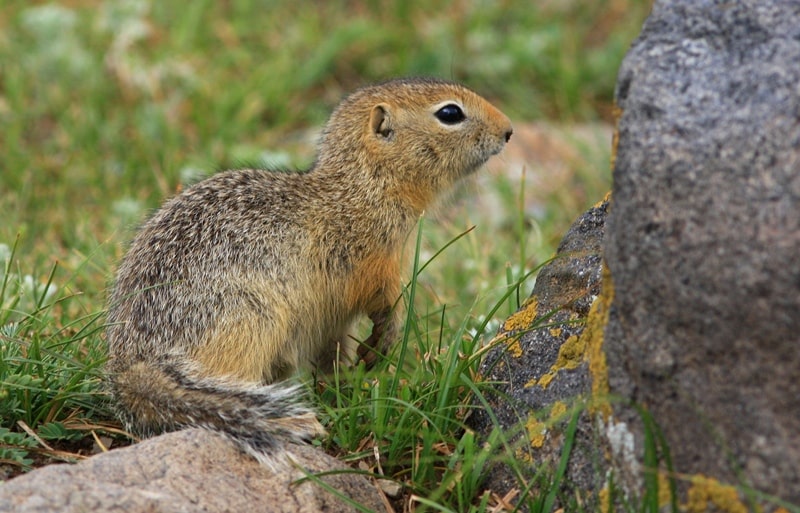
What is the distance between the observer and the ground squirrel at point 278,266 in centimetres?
393

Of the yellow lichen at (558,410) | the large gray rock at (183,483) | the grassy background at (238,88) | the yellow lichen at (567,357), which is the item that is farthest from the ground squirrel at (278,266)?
the grassy background at (238,88)

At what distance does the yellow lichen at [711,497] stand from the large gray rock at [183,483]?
1.10 metres

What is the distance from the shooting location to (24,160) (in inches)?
309

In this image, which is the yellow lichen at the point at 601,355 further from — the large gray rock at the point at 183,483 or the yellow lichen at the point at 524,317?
the large gray rock at the point at 183,483

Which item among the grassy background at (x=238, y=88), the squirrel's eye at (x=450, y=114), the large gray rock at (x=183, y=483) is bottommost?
the large gray rock at (x=183, y=483)

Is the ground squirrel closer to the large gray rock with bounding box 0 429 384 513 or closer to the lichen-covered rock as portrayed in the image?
the large gray rock with bounding box 0 429 384 513

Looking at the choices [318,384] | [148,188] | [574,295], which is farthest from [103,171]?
[574,295]

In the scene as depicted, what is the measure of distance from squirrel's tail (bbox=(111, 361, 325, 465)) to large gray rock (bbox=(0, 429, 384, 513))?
67 millimetres

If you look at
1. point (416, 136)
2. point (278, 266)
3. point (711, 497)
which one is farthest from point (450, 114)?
point (711, 497)

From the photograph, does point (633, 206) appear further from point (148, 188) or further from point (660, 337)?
point (148, 188)

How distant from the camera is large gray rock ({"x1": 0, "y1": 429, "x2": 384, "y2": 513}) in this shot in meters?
3.18

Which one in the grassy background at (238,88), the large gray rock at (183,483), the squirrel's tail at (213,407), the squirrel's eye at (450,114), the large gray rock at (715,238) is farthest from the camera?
the grassy background at (238,88)

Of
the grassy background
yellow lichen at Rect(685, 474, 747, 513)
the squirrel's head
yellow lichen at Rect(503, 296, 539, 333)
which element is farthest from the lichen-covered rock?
the grassy background

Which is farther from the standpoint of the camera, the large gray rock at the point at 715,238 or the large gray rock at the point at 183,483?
the large gray rock at the point at 183,483
